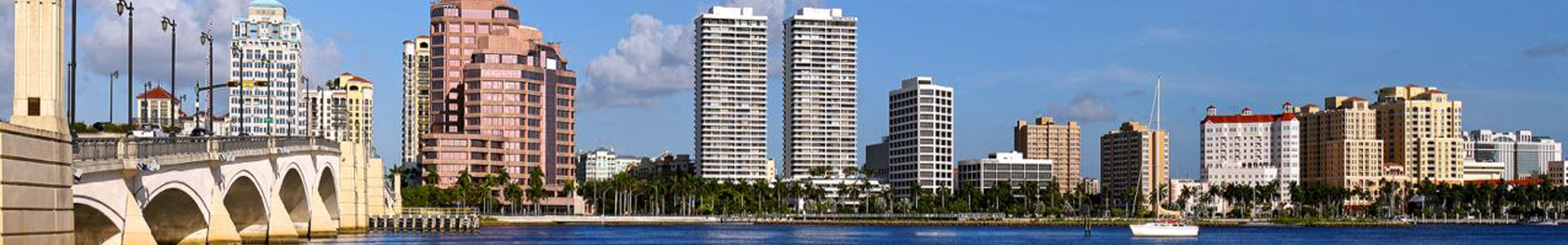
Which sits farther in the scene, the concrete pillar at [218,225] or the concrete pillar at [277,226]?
the concrete pillar at [277,226]

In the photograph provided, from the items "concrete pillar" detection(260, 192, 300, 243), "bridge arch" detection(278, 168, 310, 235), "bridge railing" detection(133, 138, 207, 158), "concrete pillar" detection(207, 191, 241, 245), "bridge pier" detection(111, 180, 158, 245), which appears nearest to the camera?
"bridge pier" detection(111, 180, 158, 245)

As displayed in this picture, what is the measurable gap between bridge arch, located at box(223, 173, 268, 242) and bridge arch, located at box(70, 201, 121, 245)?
23.7m

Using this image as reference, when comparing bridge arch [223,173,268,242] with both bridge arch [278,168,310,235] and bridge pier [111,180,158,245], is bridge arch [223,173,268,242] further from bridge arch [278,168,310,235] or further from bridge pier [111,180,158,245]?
bridge pier [111,180,158,245]

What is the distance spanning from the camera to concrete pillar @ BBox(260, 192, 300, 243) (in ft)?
294

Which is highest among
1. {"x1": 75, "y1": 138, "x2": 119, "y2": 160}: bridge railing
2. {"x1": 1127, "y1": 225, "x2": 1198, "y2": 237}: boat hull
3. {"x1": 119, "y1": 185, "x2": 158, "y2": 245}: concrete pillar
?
{"x1": 75, "y1": 138, "x2": 119, "y2": 160}: bridge railing

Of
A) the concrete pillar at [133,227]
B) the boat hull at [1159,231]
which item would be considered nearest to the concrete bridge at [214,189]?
the concrete pillar at [133,227]

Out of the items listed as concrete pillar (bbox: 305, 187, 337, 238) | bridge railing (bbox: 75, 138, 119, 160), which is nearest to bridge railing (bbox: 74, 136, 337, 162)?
bridge railing (bbox: 75, 138, 119, 160)

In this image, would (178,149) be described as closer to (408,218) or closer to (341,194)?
(341,194)

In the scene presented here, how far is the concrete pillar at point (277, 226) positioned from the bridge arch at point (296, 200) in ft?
24.8

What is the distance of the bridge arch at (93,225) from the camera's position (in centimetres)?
5528

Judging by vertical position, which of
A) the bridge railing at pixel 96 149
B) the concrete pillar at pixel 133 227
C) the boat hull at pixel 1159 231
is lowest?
the boat hull at pixel 1159 231

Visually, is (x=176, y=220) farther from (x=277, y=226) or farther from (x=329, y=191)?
(x=329, y=191)

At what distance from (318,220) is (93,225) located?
160ft

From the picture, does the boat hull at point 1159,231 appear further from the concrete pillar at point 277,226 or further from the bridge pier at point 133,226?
the bridge pier at point 133,226
